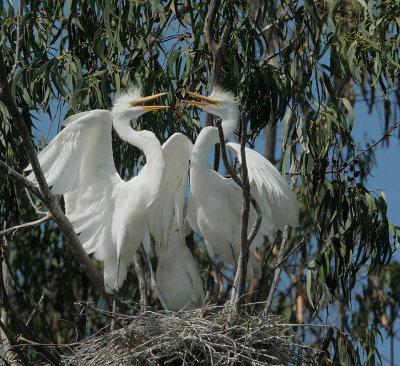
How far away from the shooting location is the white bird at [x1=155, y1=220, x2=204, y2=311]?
165 inches

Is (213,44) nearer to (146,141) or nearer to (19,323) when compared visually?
(146,141)

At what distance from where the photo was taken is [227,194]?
402cm

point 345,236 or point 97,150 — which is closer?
point 97,150

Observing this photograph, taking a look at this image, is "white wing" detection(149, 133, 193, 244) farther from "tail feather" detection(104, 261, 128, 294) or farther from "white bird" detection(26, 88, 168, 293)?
"tail feather" detection(104, 261, 128, 294)

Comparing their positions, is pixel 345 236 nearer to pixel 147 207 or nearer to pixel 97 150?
pixel 147 207

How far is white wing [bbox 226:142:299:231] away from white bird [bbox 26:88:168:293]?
456 mm

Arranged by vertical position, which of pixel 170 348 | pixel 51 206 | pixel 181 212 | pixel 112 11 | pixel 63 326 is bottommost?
pixel 63 326

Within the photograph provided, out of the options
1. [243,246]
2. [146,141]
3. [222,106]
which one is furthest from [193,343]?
[222,106]

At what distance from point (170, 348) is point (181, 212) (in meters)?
1.03

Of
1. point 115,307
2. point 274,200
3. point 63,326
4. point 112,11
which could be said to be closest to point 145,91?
point 112,11

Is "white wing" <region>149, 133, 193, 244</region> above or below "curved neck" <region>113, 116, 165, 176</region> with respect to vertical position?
below

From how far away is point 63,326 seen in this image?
634cm

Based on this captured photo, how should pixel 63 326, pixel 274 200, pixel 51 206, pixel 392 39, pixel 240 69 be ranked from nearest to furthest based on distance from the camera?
1. pixel 51 206
2. pixel 274 200
3. pixel 392 39
4. pixel 240 69
5. pixel 63 326

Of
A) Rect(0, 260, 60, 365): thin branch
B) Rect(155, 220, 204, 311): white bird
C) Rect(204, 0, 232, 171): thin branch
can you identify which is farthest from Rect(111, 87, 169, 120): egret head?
Rect(0, 260, 60, 365): thin branch
